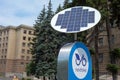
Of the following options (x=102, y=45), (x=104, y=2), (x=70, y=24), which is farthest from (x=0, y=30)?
(x=70, y=24)

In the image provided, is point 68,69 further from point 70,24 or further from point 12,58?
point 12,58

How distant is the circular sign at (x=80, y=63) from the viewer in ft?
25.3

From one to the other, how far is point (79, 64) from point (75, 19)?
1.52 m

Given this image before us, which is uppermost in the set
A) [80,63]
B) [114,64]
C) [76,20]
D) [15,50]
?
[15,50]

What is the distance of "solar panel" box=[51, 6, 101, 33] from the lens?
8.08 metres

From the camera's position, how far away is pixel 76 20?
845 cm

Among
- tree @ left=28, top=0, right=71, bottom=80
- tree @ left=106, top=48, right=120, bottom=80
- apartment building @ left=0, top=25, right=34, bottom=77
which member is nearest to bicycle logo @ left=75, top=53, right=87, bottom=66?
tree @ left=106, top=48, right=120, bottom=80

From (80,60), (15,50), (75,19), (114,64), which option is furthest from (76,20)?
(15,50)

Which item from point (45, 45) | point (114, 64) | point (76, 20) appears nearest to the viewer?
point (76, 20)

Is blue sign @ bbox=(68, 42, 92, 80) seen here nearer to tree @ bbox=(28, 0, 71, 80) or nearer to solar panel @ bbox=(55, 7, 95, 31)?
solar panel @ bbox=(55, 7, 95, 31)

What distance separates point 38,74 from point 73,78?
2518 centimetres

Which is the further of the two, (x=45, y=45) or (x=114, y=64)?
(x=45, y=45)

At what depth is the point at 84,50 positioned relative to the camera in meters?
8.18

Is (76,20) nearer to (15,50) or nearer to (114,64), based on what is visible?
(114,64)
